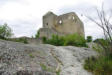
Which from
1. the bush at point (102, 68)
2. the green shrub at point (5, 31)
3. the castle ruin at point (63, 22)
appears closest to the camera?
the bush at point (102, 68)

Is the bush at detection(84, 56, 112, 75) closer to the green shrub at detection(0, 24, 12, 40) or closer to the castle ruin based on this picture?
the green shrub at detection(0, 24, 12, 40)

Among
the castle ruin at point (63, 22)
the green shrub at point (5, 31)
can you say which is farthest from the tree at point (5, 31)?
the castle ruin at point (63, 22)

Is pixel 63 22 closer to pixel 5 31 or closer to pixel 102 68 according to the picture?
pixel 5 31

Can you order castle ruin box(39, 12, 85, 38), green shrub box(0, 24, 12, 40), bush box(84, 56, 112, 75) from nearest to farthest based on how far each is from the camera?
bush box(84, 56, 112, 75) → green shrub box(0, 24, 12, 40) → castle ruin box(39, 12, 85, 38)

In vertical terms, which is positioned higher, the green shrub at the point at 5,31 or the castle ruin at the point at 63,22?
the castle ruin at the point at 63,22

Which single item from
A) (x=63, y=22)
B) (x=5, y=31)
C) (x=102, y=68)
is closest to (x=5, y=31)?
(x=5, y=31)

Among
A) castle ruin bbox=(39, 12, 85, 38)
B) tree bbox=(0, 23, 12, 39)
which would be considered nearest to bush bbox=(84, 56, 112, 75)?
tree bbox=(0, 23, 12, 39)

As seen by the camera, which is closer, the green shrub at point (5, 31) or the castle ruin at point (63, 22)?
the green shrub at point (5, 31)

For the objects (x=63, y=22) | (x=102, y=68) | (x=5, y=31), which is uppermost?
(x=63, y=22)

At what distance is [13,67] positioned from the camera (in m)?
3.60

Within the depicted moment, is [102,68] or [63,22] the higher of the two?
[63,22]

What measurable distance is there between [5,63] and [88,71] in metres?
2.98

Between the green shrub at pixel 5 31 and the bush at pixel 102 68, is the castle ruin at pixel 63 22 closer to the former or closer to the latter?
the green shrub at pixel 5 31

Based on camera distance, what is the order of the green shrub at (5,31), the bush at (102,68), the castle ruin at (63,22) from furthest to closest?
the castle ruin at (63,22) → the green shrub at (5,31) → the bush at (102,68)
